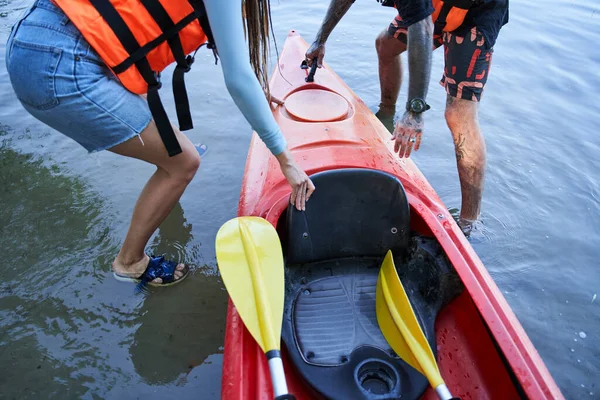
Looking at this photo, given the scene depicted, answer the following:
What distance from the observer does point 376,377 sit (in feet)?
4.89

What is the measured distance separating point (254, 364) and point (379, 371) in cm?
47

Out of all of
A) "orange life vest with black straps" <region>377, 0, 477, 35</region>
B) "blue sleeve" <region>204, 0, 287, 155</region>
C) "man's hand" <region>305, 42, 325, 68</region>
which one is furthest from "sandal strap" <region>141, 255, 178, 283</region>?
"orange life vest with black straps" <region>377, 0, 477, 35</region>

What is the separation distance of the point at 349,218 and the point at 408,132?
47 cm

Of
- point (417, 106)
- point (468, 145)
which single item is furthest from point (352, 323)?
point (468, 145)

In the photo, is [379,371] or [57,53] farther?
[379,371]

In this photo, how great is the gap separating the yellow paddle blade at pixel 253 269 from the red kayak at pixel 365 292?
6 centimetres

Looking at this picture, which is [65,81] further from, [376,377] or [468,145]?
[468,145]

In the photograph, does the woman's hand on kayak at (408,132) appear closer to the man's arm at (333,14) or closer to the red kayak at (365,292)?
the red kayak at (365,292)

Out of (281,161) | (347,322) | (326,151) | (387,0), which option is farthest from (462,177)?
(281,161)

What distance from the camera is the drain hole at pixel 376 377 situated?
57.1 inches

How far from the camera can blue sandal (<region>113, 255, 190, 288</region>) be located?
2068 mm

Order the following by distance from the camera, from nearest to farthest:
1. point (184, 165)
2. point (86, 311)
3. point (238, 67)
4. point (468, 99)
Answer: point (238, 67) → point (184, 165) → point (86, 311) → point (468, 99)

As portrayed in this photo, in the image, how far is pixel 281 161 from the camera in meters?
1.49

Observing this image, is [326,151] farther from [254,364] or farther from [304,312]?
[254,364]
